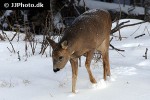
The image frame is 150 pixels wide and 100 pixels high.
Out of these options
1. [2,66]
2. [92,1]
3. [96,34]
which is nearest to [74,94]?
[96,34]

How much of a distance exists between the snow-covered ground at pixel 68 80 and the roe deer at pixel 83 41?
8.8 inches

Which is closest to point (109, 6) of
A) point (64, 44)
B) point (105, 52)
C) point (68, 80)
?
point (105, 52)

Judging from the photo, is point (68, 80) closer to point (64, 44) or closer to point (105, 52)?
point (105, 52)

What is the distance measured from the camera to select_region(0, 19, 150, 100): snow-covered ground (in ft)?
18.1

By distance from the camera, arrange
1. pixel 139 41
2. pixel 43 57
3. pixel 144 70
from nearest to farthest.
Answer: pixel 144 70
pixel 43 57
pixel 139 41

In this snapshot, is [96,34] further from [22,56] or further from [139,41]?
[139,41]

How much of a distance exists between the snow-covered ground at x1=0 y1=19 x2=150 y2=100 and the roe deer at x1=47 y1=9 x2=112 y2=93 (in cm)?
22

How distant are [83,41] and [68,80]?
91 cm

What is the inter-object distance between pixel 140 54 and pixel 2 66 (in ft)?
8.85

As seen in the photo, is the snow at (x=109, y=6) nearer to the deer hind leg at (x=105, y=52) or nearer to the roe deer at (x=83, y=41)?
the deer hind leg at (x=105, y=52)

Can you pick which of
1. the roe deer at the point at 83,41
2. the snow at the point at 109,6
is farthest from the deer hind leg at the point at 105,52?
the snow at the point at 109,6

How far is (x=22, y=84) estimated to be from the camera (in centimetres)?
614

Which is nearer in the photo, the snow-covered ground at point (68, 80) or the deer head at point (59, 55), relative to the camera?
the deer head at point (59, 55)

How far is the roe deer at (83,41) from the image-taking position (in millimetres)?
5262
